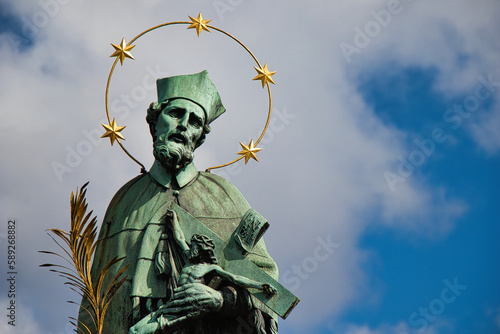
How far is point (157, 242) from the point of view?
572 inches

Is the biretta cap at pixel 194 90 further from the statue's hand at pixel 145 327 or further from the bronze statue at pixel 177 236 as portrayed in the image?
the statue's hand at pixel 145 327

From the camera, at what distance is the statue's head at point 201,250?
46.2ft

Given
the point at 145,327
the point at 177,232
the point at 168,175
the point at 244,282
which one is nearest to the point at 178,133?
the point at 168,175

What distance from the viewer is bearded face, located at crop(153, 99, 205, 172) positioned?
585 inches

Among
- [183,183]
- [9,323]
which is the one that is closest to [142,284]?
[183,183]

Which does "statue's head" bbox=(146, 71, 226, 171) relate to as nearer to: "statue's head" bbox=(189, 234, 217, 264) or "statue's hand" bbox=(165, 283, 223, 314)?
"statue's head" bbox=(189, 234, 217, 264)

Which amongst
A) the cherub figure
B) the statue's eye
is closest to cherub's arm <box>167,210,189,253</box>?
the cherub figure

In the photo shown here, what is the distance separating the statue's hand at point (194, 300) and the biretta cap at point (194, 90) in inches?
92.5

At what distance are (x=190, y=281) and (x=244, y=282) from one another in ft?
1.95

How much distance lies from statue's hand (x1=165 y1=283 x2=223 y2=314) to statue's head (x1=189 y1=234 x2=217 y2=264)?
33cm

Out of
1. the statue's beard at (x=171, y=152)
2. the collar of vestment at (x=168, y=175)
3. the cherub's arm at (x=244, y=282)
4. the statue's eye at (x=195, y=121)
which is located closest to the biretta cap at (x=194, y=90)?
the statue's eye at (x=195, y=121)

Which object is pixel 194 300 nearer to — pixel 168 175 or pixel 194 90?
pixel 168 175

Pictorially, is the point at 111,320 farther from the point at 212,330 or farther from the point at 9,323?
the point at 9,323

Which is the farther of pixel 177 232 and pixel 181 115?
pixel 181 115
